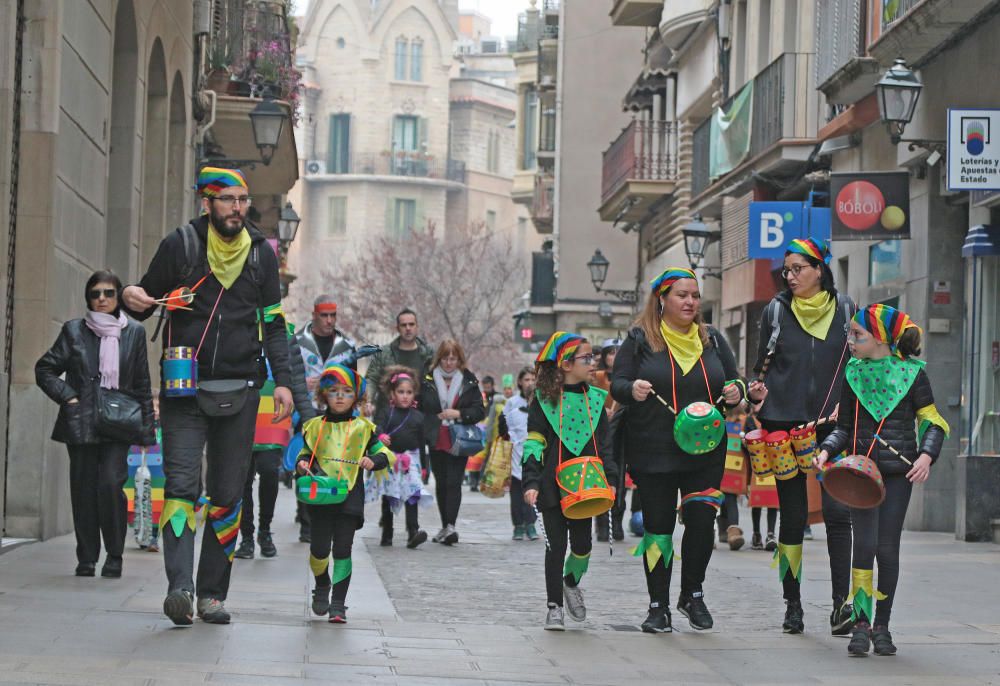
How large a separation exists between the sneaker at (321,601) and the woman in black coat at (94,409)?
2.04 m

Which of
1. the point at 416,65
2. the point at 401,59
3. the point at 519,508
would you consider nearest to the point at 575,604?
the point at 519,508

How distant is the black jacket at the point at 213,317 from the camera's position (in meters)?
9.02

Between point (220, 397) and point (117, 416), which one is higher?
point (220, 397)

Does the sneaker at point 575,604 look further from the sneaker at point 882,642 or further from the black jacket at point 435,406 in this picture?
the black jacket at point 435,406

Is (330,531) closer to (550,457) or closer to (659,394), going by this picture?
(550,457)

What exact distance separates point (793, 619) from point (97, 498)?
13.9 ft

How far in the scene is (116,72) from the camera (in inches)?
727

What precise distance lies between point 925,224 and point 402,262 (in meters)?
63.4

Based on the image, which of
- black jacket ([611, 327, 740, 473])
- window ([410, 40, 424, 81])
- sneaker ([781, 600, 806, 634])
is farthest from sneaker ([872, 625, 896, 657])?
window ([410, 40, 424, 81])

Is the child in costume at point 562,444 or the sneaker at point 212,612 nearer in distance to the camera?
the sneaker at point 212,612

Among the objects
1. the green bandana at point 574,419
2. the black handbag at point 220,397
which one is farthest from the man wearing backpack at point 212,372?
the green bandana at point 574,419

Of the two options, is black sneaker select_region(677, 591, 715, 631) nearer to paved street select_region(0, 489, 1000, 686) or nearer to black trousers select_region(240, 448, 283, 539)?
paved street select_region(0, 489, 1000, 686)

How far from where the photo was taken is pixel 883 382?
9.08m

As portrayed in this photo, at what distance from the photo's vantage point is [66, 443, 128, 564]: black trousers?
1141 cm
